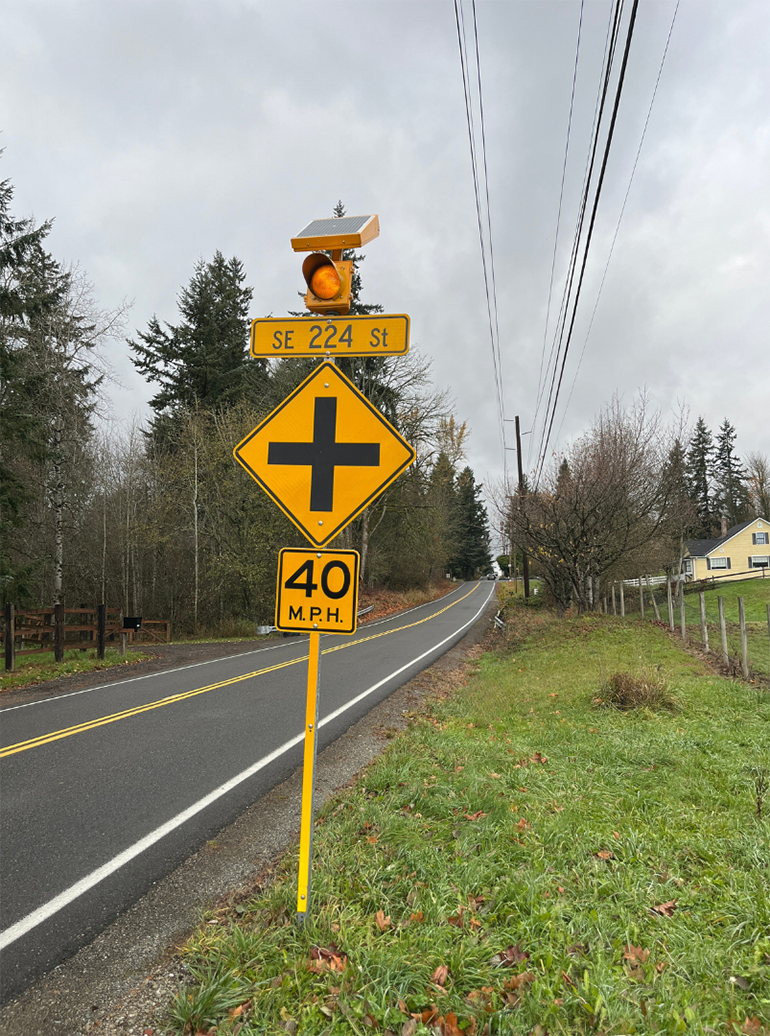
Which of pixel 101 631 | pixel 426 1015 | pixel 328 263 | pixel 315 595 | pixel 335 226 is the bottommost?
pixel 426 1015

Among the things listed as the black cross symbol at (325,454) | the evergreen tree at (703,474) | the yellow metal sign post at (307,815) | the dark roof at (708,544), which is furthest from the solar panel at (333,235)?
the evergreen tree at (703,474)

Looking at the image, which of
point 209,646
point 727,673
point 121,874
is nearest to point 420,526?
point 209,646

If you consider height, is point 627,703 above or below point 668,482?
below

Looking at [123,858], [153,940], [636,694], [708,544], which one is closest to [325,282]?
[153,940]

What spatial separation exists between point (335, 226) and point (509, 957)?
4.01m

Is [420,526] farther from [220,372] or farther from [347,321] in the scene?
[347,321]

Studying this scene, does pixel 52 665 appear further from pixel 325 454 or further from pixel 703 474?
pixel 703 474

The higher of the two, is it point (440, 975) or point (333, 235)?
point (333, 235)

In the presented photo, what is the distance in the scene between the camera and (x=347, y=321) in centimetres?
319

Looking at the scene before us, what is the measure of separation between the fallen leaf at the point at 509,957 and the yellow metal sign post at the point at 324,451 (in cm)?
128

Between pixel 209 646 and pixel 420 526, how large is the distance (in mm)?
16523

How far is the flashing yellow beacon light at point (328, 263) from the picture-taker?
3.26 metres

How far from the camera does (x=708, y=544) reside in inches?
1853

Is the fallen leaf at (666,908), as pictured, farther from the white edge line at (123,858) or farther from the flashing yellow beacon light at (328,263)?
the flashing yellow beacon light at (328,263)
